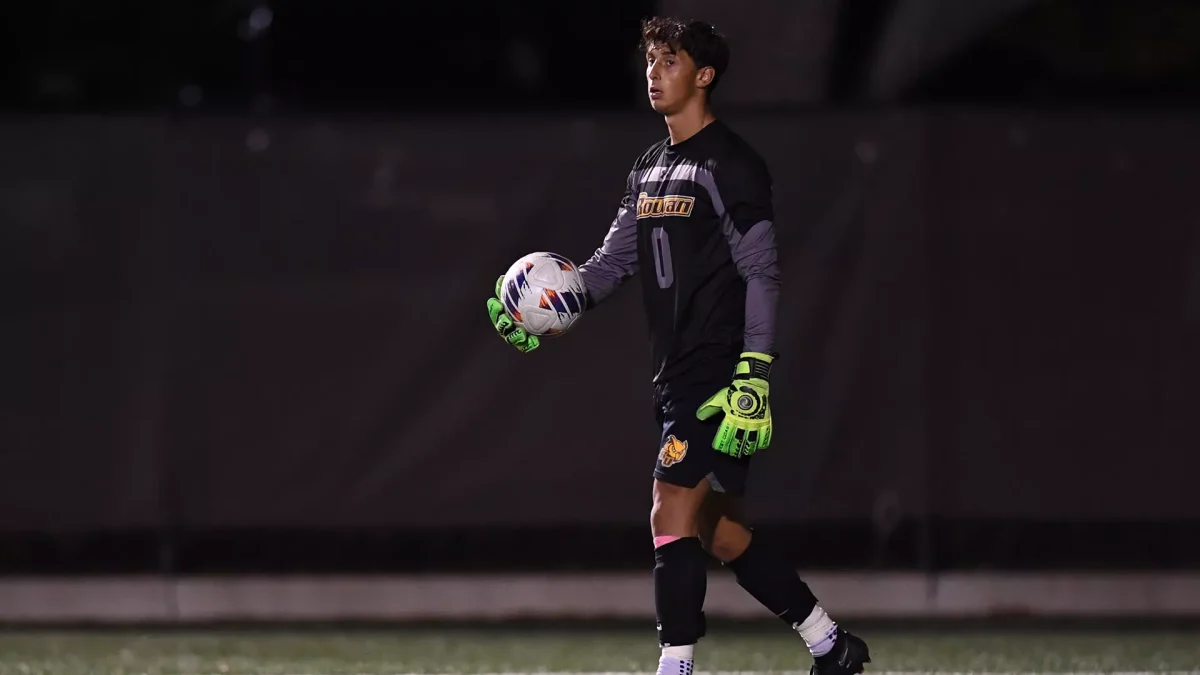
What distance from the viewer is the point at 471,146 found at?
821cm

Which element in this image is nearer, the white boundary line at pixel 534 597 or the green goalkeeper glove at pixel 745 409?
the green goalkeeper glove at pixel 745 409

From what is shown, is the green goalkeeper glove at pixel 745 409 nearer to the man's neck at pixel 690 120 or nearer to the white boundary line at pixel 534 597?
the man's neck at pixel 690 120

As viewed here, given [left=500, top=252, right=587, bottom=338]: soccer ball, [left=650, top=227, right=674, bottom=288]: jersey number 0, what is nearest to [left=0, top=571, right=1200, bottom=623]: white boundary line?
[left=500, top=252, right=587, bottom=338]: soccer ball

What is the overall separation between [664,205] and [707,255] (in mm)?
201

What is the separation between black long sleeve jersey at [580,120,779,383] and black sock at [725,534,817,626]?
0.61 m

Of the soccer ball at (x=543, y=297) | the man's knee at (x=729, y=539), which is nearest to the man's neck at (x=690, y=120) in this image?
the soccer ball at (x=543, y=297)

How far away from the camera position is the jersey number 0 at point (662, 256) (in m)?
5.79

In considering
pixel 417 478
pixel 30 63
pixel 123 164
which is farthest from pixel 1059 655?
pixel 30 63

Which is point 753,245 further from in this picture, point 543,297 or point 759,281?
point 543,297

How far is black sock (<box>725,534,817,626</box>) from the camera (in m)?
5.89

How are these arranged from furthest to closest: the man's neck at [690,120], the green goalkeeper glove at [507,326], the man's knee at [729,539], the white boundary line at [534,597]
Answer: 1. the white boundary line at [534,597]
2. the green goalkeeper glove at [507,326]
3. the man's knee at [729,539]
4. the man's neck at [690,120]

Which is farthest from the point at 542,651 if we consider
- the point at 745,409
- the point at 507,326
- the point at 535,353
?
the point at 745,409

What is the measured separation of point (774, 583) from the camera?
19.3ft

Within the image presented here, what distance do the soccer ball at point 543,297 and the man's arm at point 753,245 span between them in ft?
1.93
